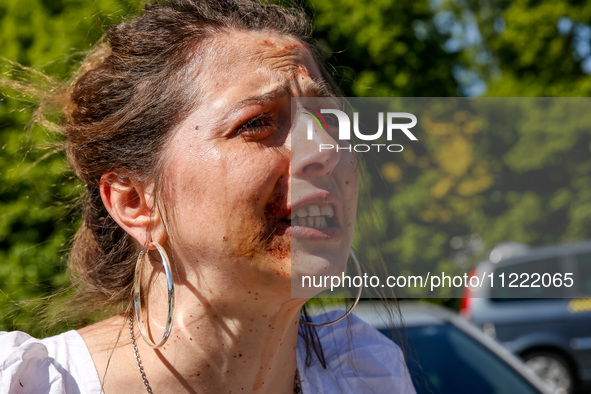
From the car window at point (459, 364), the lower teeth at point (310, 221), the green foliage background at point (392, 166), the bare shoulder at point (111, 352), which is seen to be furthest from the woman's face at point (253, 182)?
the car window at point (459, 364)

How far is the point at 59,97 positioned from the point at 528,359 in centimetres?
751

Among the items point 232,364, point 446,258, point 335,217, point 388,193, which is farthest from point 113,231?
point 446,258

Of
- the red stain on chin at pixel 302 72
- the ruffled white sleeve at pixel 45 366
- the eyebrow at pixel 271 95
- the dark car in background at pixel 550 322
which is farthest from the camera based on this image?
the dark car in background at pixel 550 322

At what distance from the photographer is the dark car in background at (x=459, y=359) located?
3271 mm

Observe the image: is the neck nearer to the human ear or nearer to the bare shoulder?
the bare shoulder

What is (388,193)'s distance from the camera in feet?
7.82

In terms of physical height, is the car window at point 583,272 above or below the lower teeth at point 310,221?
above

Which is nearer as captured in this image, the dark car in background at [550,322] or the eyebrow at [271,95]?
the eyebrow at [271,95]

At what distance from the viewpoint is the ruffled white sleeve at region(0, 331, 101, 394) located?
1529mm

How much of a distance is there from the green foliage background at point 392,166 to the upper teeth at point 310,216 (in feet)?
1.73

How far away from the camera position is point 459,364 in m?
3.40

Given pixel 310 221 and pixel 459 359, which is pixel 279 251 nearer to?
pixel 310 221

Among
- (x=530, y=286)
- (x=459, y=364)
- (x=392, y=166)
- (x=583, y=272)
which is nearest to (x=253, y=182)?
(x=459, y=364)

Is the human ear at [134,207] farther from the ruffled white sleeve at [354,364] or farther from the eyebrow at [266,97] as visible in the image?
the ruffled white sleeve at [354,364]
